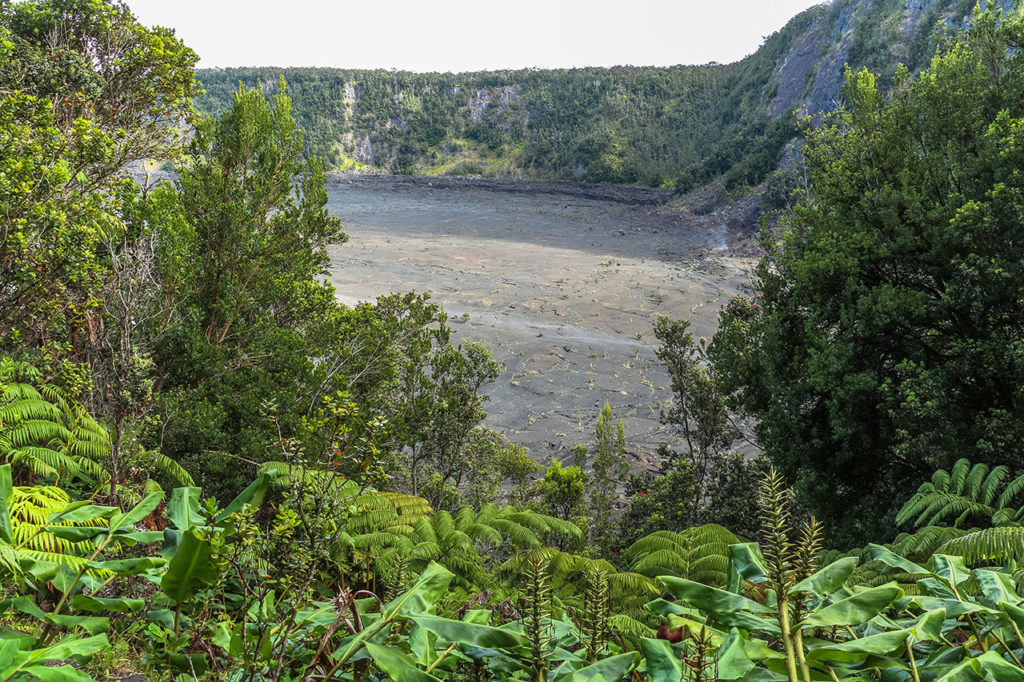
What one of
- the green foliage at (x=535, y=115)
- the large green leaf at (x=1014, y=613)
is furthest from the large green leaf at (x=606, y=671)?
the green foliage at (x=535, y=115)

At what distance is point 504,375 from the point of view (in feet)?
65.6

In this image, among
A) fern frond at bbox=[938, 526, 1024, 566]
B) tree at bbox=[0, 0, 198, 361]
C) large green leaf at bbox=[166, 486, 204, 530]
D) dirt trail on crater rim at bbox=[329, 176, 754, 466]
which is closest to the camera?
large green leaf at bbox=[166, 486, 204, 530]

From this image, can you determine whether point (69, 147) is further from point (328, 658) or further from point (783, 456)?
point (783, 456)

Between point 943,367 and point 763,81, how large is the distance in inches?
2464

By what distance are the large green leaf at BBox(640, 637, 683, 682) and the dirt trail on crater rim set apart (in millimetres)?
14209

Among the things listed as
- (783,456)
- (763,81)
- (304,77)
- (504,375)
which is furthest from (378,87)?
(783,456)

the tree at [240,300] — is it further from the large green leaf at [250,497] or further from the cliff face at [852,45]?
the cliff face at [852,45]

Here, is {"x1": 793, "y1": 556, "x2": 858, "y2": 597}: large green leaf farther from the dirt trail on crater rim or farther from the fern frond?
the dirt trail on crater rim

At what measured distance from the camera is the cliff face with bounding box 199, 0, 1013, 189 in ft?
169

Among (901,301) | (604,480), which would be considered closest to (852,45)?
(604,480)

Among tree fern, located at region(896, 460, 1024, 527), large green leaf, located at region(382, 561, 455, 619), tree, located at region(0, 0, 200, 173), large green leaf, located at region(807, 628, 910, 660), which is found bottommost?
tree fern, located at region(896, 460, 1024, 527)

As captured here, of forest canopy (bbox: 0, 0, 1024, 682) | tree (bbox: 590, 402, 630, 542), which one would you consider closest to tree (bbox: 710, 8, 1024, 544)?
forest canopy (bbox: 0, 0, 1024, 682)

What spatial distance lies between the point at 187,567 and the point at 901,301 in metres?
Result: 8.82

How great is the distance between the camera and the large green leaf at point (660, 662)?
99 cm
